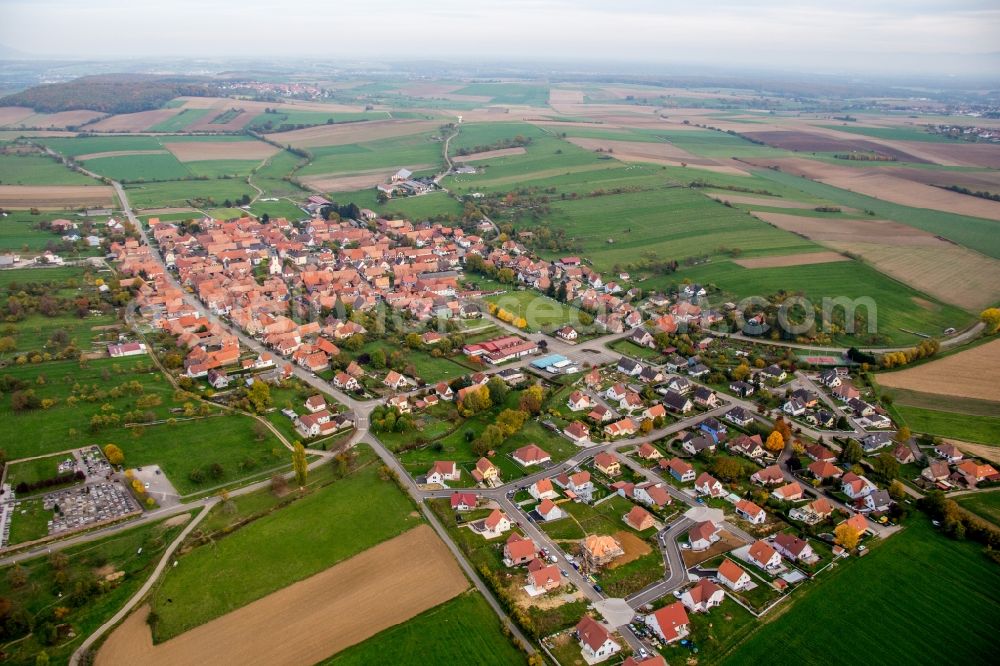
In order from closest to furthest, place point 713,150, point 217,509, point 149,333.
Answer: point 217,509
point 149,333
point 713,150

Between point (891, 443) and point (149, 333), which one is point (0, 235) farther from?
point (891, 443)

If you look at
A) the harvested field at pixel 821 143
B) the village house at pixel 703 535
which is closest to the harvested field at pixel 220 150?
the harvested field at pixel 821 143

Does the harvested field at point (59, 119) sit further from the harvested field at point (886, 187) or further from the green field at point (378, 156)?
the harvested field at point (886, 187)

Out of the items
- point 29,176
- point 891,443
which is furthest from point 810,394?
point 29,176

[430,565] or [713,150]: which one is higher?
[713,150]

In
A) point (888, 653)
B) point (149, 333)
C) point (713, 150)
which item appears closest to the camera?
point (888, 653)

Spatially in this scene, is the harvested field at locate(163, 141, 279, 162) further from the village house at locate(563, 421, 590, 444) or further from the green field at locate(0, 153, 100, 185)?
the village house at locate(563, 421, 590, 444)
